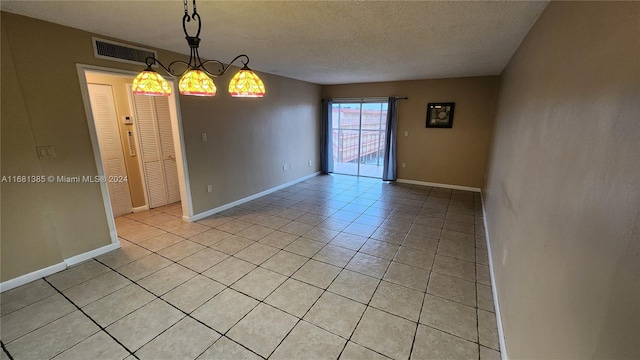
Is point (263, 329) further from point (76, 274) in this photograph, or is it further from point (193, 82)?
point (76, 274)

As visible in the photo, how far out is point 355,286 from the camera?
7.92ft

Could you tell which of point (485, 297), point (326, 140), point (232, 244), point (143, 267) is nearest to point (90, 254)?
point (143, 267)

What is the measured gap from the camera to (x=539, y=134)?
156 cm

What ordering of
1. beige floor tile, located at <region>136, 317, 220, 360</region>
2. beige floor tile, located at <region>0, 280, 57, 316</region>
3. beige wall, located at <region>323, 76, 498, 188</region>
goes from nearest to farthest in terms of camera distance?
1. beige floor tile, located at <region>136, 317, 220, 360</region>
2. beige floor tile, located at <region>0, 280, 57, 316</region>
3. beige wall, located at <region>323, 76, 498, 188</region>

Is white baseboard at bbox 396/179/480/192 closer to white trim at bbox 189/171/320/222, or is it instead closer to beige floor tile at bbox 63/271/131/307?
white trim at bbox 189/171/320/222

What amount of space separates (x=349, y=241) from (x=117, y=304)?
2369 millimetres

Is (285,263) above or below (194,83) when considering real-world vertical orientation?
below

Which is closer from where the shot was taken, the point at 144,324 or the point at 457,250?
the point at 144,324

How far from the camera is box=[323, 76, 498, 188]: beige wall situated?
507 centimetres

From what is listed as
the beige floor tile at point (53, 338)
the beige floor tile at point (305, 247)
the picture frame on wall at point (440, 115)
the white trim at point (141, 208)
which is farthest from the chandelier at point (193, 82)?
the picture frame on wall at point (440, 115)

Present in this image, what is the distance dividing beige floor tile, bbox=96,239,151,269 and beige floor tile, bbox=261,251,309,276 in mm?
1478

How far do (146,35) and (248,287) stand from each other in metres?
2.75

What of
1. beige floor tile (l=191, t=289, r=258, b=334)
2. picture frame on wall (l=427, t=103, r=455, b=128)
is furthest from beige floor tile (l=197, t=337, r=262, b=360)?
picture frame on wall (l=427, t=103, r=455, b=128)

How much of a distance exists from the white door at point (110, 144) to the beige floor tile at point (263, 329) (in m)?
3.19
